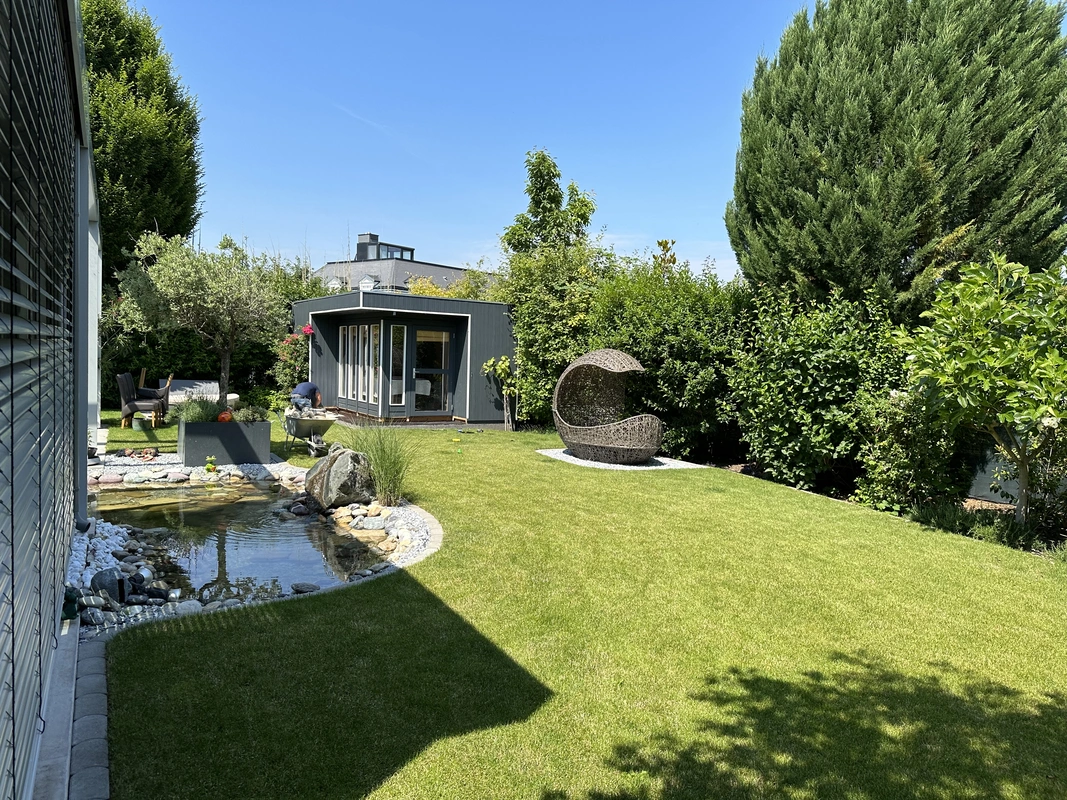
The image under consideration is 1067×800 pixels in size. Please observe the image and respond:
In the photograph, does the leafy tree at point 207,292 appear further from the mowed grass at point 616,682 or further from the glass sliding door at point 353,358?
the mowed grass at point 616,682

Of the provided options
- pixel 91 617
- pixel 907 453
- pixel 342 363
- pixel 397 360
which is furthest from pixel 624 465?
pixel 342 363

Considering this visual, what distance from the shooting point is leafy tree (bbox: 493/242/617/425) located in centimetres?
1488

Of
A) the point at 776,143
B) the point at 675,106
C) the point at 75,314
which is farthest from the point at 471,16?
the point at 75,314

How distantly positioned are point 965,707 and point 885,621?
1.16 metres

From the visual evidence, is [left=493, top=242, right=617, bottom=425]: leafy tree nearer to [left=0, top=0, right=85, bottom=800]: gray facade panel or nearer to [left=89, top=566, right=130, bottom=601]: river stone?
[left=89, top=566, right=130, bottom=601]: river stone

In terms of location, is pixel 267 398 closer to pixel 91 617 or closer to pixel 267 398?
pixel 267 398

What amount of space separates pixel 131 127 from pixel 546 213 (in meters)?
11.8

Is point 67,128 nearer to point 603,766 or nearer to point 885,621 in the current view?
point 603,766

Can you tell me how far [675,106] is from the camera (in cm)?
1454

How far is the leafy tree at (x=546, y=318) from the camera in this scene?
1488 centimetres

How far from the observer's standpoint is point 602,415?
1224 cm

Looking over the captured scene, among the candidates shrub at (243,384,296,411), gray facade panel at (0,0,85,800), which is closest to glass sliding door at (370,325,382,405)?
shrub at (243,384,296,411)

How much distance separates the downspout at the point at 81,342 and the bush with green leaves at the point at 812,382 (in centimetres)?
794

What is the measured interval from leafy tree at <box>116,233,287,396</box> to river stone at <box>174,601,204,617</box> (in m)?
9.66
